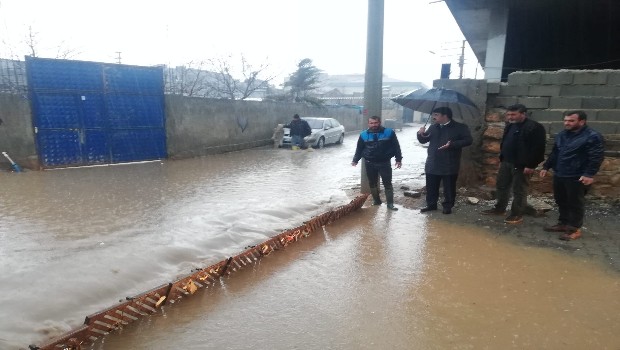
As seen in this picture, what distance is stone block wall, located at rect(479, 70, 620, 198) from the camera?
20.7 ft

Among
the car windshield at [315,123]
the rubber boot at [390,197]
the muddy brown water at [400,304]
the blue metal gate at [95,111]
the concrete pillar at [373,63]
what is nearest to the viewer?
the muddy brown water at [400,304]

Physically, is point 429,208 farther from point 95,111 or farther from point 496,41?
point 95,111

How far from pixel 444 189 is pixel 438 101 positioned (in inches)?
52.5

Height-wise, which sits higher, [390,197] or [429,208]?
[390,197]

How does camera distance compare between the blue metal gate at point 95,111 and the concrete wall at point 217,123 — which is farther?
the concrete wall at point 217,123

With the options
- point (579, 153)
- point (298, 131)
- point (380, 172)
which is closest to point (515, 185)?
point (579, 153)

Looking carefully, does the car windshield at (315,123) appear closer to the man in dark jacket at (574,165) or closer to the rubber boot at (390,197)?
the rubber boot at (390,197)

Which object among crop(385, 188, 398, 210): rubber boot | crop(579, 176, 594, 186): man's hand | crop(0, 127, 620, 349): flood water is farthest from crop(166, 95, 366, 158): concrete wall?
crop(579, 176, 594, 186): man's hand

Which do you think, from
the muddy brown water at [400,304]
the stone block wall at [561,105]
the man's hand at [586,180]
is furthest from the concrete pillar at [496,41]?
the muddy brown water at [400,304]

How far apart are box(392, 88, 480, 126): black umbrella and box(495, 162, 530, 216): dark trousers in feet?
3.98

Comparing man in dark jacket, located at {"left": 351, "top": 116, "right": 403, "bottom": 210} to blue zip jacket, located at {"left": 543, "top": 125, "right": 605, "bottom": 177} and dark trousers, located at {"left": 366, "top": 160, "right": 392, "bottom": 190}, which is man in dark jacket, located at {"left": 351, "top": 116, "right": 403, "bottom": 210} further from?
blue zip jacket, located at {"left": 543, "top": 125, "right": 605, "bottom": 177}

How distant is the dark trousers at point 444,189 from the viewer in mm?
6203

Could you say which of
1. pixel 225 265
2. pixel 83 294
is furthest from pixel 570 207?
pixel 83 294

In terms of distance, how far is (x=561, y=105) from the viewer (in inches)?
259
